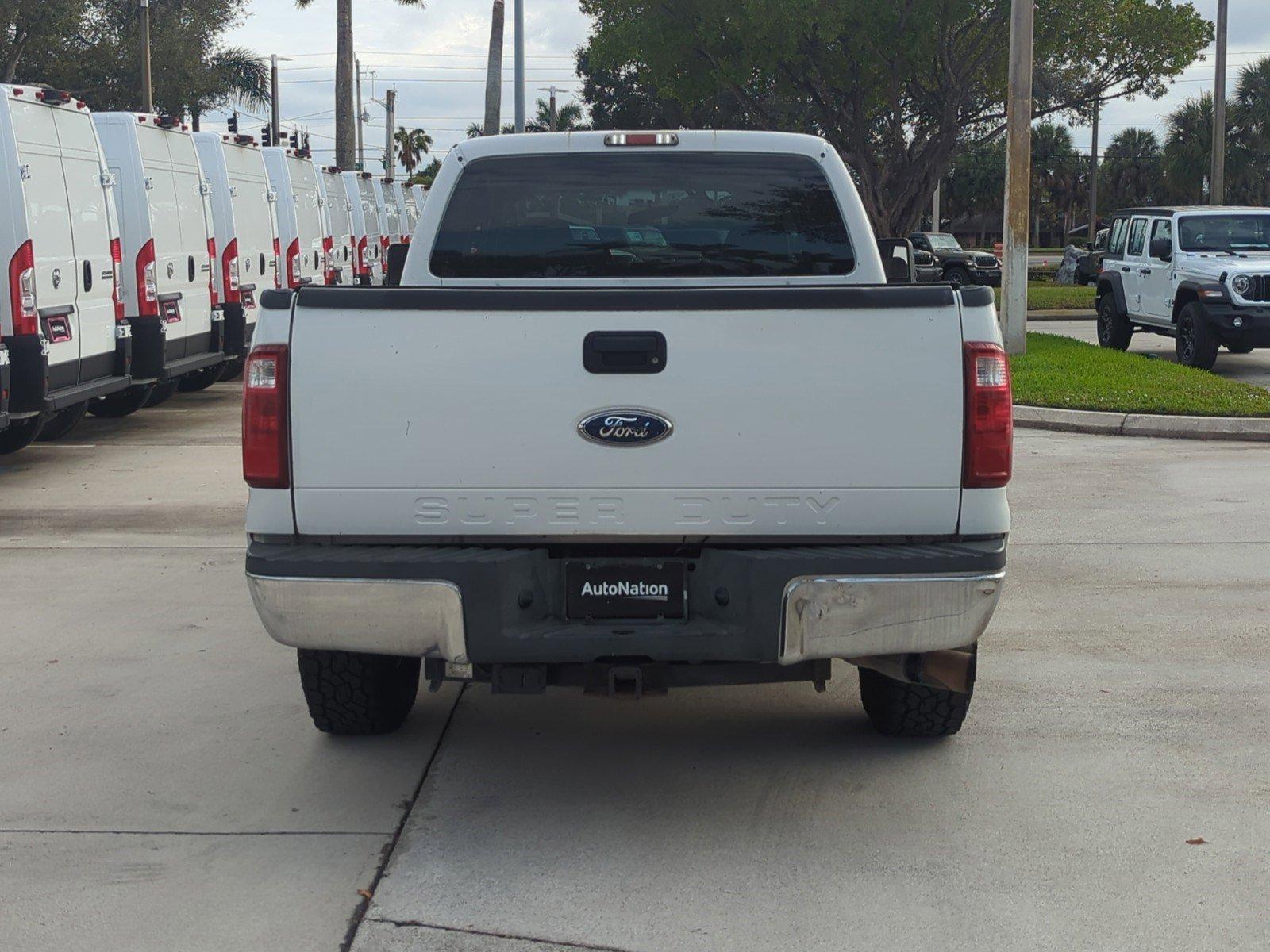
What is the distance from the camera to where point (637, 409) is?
4.49m

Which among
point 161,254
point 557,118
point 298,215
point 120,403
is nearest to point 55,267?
point 161,254

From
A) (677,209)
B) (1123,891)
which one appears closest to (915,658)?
(1123,891)

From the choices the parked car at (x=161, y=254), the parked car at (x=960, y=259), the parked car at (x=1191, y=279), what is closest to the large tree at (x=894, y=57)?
the parked car at (x=960, y=259)

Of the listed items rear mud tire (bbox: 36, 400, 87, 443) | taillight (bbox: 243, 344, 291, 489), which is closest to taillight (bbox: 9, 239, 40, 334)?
rear mud tire (bbox: 36, 400, 87, 443)

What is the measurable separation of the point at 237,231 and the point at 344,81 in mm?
18089

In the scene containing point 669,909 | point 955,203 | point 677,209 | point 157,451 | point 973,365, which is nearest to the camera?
point 669,909

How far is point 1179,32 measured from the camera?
33594 mm

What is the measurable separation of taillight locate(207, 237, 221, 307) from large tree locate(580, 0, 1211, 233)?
1901 centimetres

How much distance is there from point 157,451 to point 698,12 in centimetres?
2376

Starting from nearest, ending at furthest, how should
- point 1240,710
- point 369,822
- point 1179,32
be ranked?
point 369,822, point 1240,710, point 1179,32

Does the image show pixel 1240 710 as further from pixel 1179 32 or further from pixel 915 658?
pixel 1179 32

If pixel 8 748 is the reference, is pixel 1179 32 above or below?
above

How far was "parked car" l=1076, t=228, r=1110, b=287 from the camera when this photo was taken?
21656mm

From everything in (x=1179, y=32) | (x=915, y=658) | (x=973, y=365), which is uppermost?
(x=1179, y=32)
